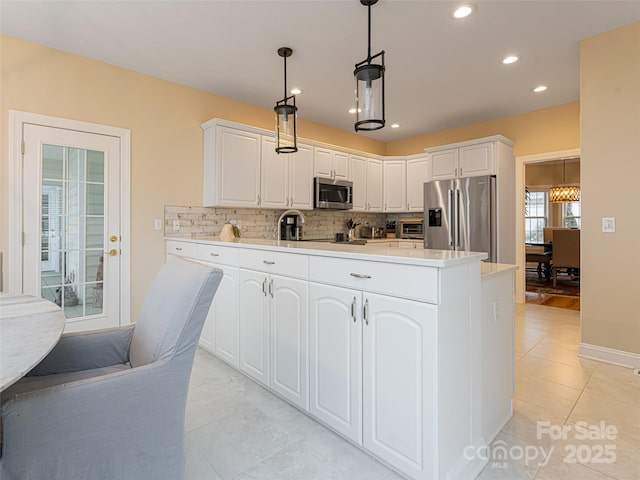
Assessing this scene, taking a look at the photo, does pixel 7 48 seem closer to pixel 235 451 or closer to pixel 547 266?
pixel 235 451

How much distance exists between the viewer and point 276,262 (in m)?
2.09

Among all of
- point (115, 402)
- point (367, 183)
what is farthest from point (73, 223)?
point (367, 183)

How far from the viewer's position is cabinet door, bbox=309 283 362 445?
1.62m

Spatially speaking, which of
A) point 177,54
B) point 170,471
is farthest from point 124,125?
point 170,471

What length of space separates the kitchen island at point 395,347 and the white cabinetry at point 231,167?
1.74 m

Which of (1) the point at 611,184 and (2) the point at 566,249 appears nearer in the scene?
(1) the point at 611,184

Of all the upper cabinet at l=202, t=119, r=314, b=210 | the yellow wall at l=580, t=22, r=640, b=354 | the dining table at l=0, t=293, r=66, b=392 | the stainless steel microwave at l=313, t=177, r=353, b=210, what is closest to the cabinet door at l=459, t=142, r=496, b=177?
the yellow wall at l=580, t=22, r=640, b=354

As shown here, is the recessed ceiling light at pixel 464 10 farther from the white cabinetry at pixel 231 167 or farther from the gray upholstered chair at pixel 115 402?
the gray upholstered chair at pixel 115 402

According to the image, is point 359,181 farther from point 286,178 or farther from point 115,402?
point 115,402

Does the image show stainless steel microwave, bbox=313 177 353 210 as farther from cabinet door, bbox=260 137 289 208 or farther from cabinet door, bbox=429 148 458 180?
cabinet door, bbox=429 148 458 180

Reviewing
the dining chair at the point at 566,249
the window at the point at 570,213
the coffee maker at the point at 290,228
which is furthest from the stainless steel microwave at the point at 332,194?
the window at the point at 570,213

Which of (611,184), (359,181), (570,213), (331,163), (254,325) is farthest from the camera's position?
(570,213)

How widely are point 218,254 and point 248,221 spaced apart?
5.40 ft

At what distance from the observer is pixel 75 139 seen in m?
3.03
